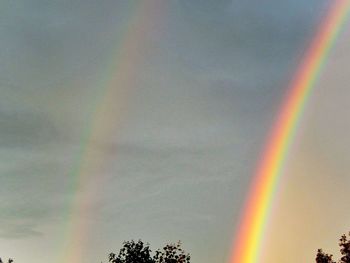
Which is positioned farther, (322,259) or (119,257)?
(322,259)

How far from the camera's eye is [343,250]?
57500 millimetres

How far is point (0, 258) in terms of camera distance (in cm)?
8688

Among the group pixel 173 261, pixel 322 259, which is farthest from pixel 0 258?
pixel 322 259

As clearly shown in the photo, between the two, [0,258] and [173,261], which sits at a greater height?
[0,258]

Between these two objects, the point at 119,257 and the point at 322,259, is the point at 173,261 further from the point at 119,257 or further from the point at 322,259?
the point at 322,259

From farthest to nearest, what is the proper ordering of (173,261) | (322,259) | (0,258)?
(0,258) < (322,259) < (173,261)

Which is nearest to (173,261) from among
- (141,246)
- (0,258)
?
(141,246)

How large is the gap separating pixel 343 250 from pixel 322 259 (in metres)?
3.82

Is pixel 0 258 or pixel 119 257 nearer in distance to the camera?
pixel 119 257

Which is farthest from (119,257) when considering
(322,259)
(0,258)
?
(0,258)

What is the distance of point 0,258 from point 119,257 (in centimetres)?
4394

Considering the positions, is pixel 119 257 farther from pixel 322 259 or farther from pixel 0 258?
pixel 0 258

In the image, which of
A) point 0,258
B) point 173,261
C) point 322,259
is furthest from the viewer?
point 0,258

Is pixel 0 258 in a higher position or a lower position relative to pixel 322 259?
higher
